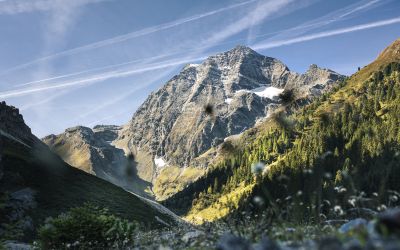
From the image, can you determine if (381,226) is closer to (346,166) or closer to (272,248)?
(272,248)

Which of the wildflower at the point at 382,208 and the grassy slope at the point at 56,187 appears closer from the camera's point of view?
the wildflower at the point at 382,208

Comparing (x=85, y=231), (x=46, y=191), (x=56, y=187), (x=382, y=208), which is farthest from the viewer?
(x=56, y=187)

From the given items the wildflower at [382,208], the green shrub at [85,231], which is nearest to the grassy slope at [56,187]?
the green shrub at [85,231]

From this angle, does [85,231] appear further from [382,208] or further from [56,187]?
[56,187]

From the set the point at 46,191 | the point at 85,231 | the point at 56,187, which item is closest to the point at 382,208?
the point at 85,231

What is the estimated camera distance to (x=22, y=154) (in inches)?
3696

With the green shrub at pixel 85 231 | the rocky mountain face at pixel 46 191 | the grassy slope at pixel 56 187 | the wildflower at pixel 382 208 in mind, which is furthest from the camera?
the grassy slope at pixel 56 187

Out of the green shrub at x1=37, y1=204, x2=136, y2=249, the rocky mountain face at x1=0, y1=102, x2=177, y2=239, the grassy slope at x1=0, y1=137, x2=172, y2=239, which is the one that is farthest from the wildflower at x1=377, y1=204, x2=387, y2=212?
the grassy slope at x1=0, y1=137, x2=172, y2=239

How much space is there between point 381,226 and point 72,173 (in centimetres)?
10220

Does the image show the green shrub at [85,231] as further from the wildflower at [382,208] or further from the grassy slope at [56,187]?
the grassy slope at [56,187]

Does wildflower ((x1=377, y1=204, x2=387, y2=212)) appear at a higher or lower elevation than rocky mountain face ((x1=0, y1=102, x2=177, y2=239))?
lower

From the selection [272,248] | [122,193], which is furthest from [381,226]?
[122,193]

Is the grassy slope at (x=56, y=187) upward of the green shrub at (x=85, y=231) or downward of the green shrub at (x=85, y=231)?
upward

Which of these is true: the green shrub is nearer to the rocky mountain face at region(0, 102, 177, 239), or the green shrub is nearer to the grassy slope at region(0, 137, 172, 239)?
the rocky mountain face at region(0, 102, 177, 239)
